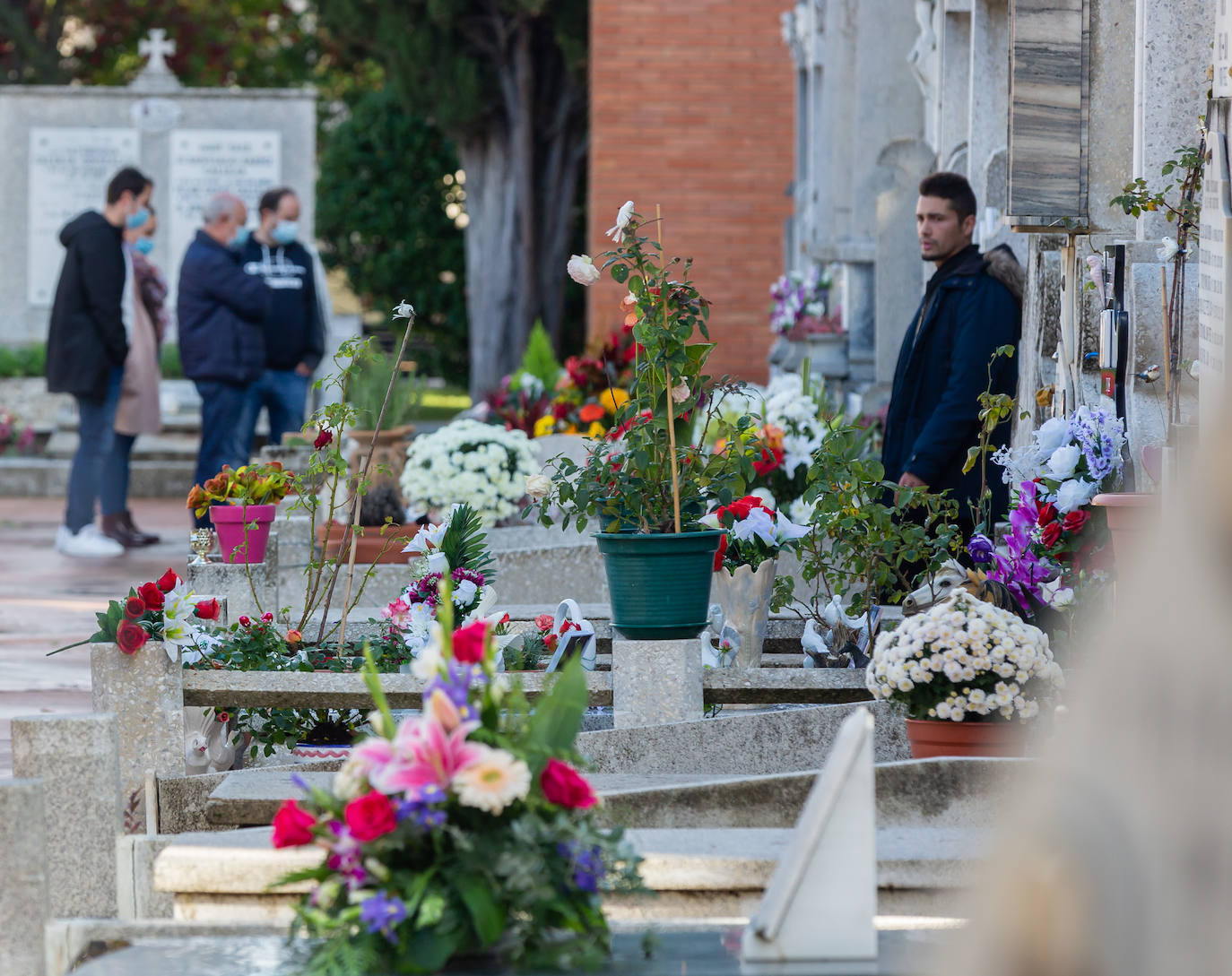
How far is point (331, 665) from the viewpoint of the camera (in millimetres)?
4762

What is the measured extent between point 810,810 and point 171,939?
1.10m

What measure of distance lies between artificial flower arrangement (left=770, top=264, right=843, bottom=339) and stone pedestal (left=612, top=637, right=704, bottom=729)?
659 centimetres

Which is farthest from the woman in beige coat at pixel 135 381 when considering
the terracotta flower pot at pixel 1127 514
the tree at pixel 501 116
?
the tree at pixel 501 116

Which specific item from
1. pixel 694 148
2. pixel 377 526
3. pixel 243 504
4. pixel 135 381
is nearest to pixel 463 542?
pixel 243 504

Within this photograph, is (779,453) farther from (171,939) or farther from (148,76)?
(148,76)

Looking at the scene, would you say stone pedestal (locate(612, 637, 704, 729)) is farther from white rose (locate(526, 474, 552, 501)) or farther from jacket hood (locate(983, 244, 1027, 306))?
jacket hood (locate(983, 244, 1027, 306))

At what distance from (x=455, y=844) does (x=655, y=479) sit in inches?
73.0

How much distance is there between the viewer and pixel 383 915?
2.68 meters

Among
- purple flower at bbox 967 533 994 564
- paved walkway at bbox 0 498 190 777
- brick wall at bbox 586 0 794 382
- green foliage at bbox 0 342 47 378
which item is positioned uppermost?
brick wall at bbox 586 0 794 382

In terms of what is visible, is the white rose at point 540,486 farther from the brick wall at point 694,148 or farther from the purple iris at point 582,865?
the brick wall at point 694,148

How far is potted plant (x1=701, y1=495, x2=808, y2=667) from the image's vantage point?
490 cm

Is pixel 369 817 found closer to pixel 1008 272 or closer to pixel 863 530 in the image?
pixel 863 530

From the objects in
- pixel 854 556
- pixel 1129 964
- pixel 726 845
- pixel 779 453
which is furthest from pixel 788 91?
pixel 1129 964

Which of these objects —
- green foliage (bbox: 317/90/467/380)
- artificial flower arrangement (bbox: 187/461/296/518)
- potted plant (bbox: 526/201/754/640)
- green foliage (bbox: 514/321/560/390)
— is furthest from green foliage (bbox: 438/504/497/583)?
green foliage (bbox: 317/90/467/380)
